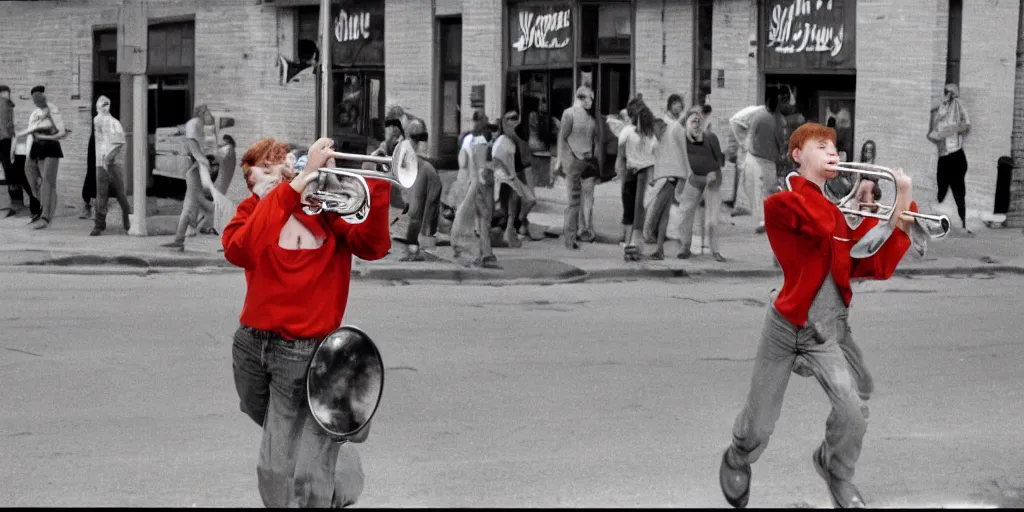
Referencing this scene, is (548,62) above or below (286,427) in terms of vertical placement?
above

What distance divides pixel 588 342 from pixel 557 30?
12.3 meters

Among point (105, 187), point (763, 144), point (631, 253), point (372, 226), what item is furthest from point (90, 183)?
point (372, 226)

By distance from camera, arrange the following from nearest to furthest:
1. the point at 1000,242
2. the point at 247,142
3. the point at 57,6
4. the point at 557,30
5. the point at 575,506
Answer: the point at 575,506, the point at 1000,242, the point at 557,30, the point at 247,142, the point at 57,6

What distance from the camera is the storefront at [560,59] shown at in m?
22.8

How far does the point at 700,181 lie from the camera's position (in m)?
17.1

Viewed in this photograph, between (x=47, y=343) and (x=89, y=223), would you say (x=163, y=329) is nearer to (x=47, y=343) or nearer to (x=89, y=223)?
(x=47, y=343)

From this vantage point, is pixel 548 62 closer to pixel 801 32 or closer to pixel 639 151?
pixel 801 32

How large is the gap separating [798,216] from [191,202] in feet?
40.1

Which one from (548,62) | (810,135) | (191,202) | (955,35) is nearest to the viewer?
(810,135)

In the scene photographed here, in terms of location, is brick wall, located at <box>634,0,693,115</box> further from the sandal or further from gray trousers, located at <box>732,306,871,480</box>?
gray trousers, located at <box>732,306,871,480</box>

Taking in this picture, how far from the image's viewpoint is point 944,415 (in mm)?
8977

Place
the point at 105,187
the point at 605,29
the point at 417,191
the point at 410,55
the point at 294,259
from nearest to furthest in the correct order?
the point at 294,259
the point at 417,191
the point at 105,187
the point at 605,29
the point at 410,55

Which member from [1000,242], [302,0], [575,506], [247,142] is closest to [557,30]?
[302,0]

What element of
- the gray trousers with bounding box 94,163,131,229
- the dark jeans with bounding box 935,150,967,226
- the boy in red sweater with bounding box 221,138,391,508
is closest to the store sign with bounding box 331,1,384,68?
the gray trousers with bounding box 94,163,131,229
